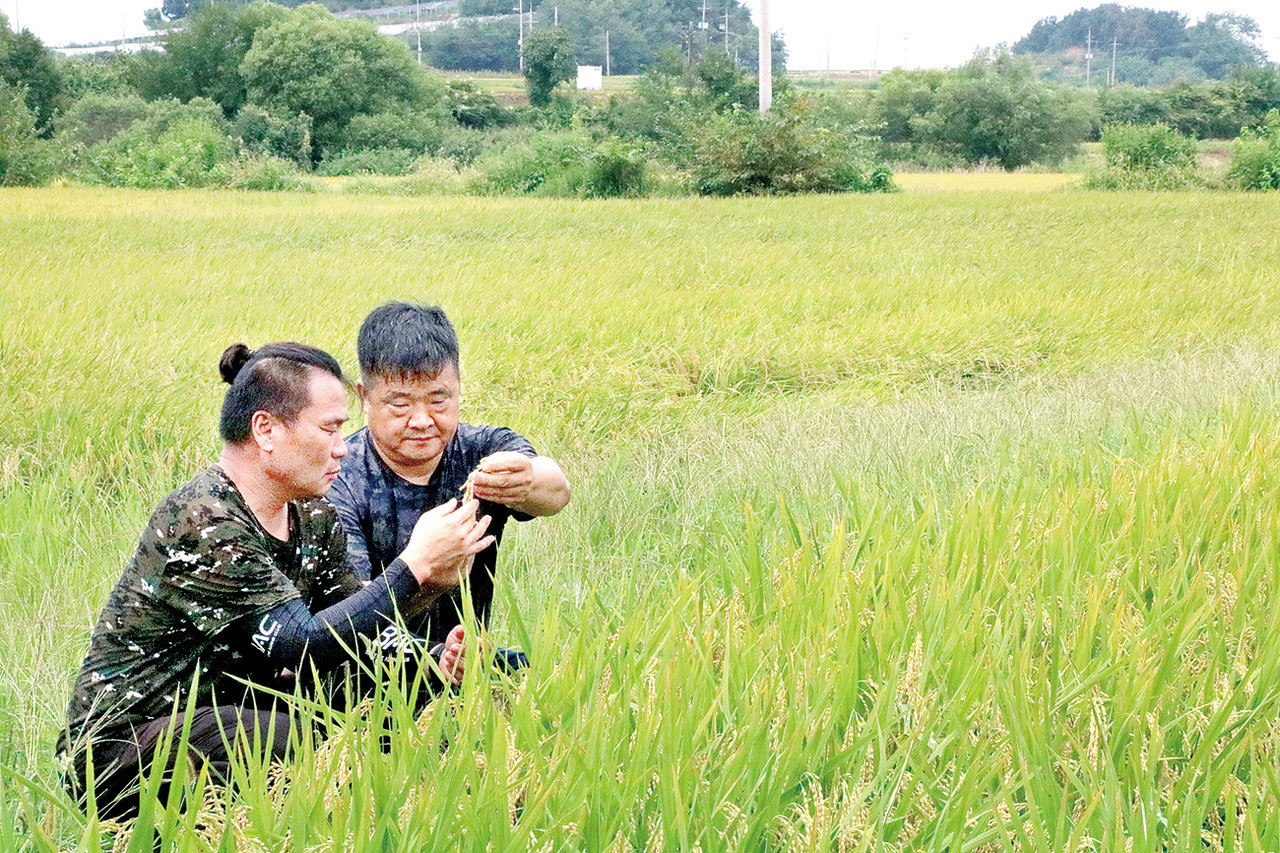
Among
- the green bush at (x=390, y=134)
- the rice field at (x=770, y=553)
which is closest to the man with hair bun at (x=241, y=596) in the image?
the rice field at (x=770, y=553)

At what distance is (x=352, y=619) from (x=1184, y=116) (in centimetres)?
4002

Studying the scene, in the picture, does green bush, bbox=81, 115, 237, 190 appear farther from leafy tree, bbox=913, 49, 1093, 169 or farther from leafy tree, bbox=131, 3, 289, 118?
leafy tree, bbox=913, 49, 1093, 169

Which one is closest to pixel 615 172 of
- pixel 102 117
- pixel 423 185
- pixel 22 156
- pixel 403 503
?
pixel 423 185

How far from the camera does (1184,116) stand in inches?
1473

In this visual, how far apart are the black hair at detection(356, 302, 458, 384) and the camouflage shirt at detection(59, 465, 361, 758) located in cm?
46

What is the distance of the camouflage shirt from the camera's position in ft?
6.40

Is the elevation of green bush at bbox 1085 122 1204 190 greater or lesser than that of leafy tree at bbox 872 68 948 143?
lesser

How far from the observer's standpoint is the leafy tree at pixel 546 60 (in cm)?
4422

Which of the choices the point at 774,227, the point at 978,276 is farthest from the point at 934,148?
the point at 978,276

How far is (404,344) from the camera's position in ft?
7.86

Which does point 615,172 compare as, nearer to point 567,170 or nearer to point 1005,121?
point 567,170

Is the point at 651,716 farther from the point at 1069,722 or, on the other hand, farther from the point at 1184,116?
the point at 1184,116

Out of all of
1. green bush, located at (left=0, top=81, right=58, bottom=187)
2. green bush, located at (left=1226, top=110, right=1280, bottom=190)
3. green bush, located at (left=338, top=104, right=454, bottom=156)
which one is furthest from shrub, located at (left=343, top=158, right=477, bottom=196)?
green bush, located at (left=1226, top=110, right=1280, bottom=190)

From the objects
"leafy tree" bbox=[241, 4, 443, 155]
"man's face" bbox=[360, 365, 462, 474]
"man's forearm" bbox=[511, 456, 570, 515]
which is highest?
"leafy tree" bbox=[241, 4, 443, 155]
